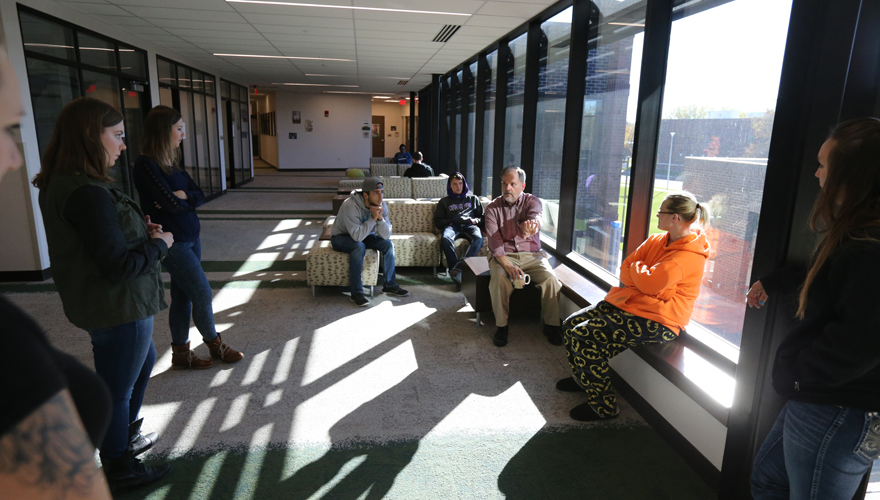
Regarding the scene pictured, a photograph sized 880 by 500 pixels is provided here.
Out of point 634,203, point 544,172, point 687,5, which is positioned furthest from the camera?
point 544,172

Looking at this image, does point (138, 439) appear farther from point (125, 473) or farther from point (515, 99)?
point (515, 99)

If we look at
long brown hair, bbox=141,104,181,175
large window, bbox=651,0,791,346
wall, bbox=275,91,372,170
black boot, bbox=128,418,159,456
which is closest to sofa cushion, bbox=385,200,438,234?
large window, bbox=651,0,791,346

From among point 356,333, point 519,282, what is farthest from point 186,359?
point 519,282

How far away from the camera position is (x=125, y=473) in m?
2.35

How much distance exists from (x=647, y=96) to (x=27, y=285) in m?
6.10

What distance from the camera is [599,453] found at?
9.02 ft

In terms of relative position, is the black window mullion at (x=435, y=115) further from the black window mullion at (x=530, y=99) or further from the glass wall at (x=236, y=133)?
the black window mullion at (x=530, y=99)

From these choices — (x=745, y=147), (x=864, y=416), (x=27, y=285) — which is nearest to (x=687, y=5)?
(x=745, y=147)

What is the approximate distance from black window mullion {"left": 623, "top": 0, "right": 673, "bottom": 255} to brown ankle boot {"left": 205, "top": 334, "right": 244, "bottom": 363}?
114 inches

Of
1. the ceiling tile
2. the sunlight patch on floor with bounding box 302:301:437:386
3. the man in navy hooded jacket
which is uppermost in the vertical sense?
the ceiling tile

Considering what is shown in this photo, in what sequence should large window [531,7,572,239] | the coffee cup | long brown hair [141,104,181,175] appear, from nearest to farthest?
long brown hair [141,104,181,175]
the coffee cup
large window [531,7,572,239]

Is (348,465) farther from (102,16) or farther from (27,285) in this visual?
(102,16)

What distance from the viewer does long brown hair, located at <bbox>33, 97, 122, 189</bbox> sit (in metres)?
2.04

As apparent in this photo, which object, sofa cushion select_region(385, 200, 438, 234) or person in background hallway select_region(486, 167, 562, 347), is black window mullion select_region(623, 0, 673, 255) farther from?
sofa cushion select_region(385, 200, 438, 234)
